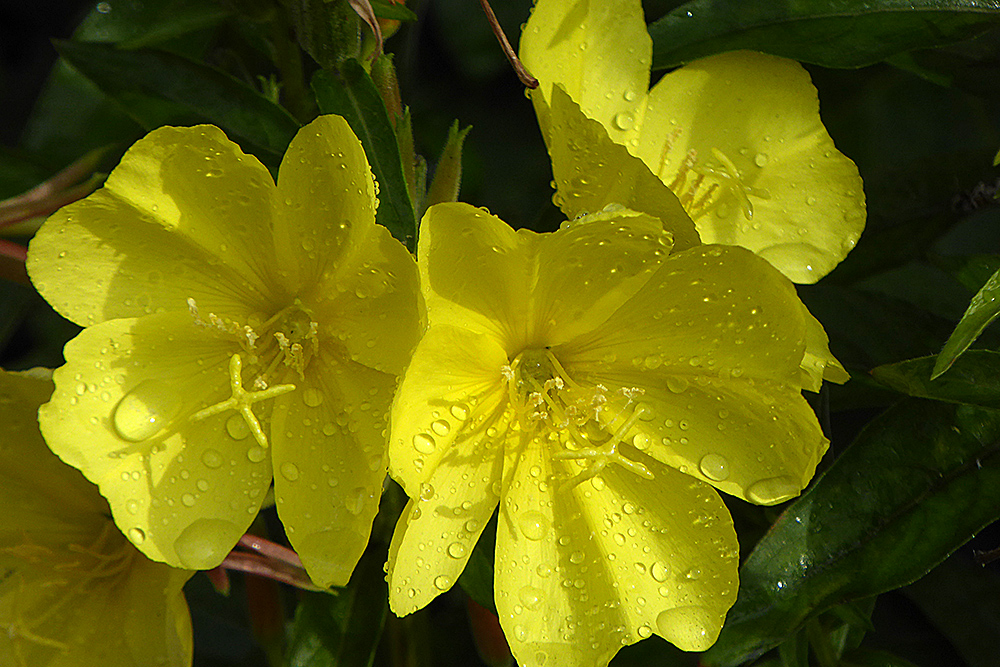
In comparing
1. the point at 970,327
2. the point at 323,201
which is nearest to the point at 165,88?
the point at 323,201

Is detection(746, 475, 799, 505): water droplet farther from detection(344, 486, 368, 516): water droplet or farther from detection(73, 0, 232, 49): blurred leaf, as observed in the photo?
detection(73, 0, 232, 49): blurred leaf

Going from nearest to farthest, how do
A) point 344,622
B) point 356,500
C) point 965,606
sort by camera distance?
point 356,500 < point 344,622 < point 965,606

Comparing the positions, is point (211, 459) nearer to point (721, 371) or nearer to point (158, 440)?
point (158, 440)

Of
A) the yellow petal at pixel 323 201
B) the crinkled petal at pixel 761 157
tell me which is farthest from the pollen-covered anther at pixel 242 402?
the crinkled petal at pixel 761 157

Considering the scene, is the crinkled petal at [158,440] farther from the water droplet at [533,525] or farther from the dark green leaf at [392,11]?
the dark green leaf at [392,11]

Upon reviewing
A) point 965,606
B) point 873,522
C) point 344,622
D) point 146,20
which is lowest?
point 965,606

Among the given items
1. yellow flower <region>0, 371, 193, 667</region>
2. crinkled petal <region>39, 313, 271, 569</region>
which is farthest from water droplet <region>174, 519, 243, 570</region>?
yellow flower <region>0, 371, 193, 667</region>

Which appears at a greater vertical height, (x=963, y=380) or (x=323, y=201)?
(x=323, y=201)
